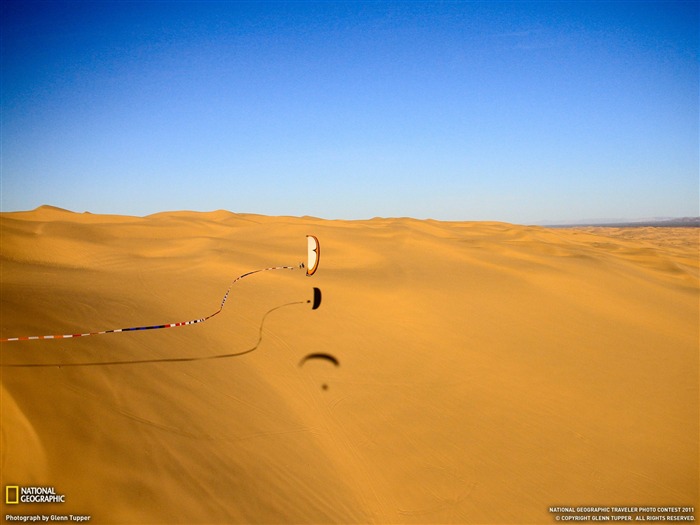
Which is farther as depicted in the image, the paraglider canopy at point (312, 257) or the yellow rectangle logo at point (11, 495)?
the paraglider canopy at point (312, 257)

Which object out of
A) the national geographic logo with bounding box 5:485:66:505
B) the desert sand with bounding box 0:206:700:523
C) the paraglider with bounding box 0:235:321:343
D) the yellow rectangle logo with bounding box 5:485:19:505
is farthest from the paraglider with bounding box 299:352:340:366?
the yellow rectangle logo with bounding box 5:485:19:505

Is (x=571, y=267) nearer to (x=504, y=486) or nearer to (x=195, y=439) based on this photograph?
(x=504, y=486)

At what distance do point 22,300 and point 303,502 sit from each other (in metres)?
6.80

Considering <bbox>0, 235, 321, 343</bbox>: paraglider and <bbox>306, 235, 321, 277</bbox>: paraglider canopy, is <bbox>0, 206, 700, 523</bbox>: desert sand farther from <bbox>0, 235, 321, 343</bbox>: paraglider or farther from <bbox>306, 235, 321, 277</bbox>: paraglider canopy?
<bbox>306, 235, 321, 277</bbox>: paraglider canopy

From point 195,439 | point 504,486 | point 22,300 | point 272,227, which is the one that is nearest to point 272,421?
point 195,439

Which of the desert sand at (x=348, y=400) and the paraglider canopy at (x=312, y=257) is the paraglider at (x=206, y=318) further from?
the desert sand at (x=348, y=400)

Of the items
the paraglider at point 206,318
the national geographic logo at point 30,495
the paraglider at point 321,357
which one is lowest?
the national geographic logo at point 30,495

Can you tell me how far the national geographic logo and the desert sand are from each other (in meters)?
0.05

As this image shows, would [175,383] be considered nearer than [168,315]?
Yes

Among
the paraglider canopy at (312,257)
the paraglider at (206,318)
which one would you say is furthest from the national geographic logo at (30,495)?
the paraglider canopy at (312,257)

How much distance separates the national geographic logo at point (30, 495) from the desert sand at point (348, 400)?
1.9 inches

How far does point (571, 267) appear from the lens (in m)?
12.9

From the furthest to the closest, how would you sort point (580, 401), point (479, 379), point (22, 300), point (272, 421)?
point (22, 300)
point (479, 379)
point (580, 401)
point (272, 421)

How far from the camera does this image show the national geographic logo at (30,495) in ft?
10.9
